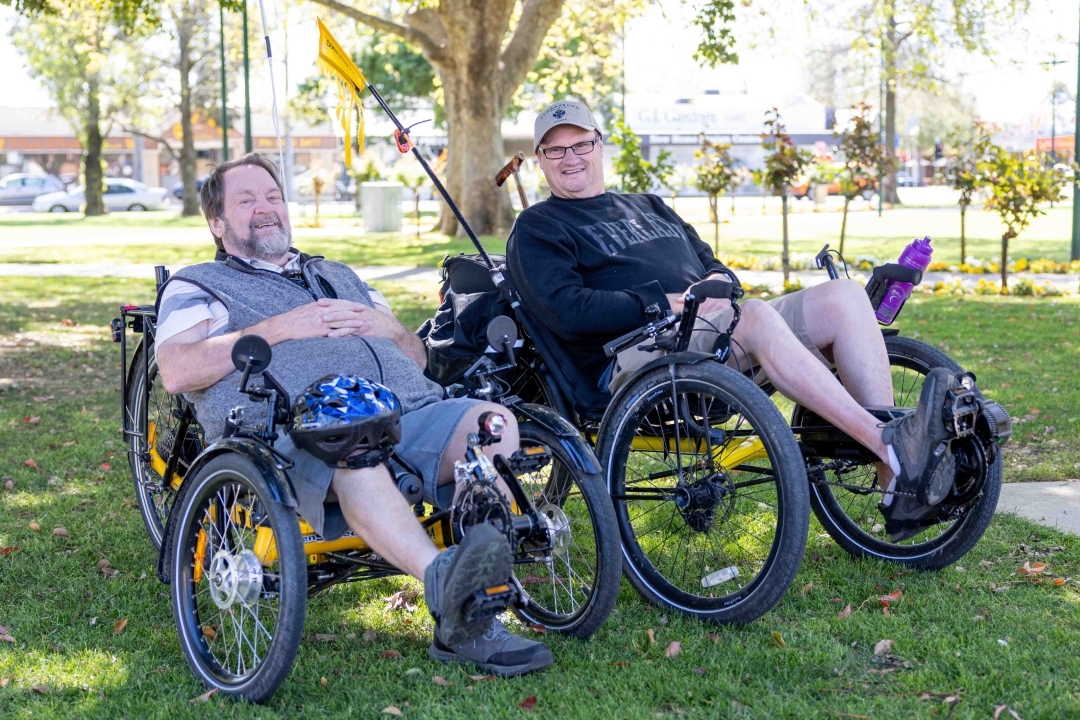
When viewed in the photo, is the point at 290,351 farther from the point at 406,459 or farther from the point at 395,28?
the point at 395,28

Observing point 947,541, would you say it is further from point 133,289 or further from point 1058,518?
point 133,289

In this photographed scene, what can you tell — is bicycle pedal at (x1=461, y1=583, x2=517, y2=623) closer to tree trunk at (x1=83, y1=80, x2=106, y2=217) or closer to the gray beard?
the gray beard

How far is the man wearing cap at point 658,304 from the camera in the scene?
352 cm

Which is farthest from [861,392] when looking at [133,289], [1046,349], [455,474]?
[133,289]

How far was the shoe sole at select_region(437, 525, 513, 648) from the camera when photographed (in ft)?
9.18

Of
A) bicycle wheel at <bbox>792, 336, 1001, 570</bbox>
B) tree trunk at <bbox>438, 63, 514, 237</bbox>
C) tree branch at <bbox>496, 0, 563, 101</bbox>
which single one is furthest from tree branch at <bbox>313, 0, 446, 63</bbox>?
bicycle wheel at <bbox>792, 336, 1001, 570</bbox>

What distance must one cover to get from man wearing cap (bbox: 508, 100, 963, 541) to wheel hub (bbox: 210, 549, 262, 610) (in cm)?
134

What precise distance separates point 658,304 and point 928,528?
1.18m

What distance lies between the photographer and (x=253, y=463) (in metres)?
3.02

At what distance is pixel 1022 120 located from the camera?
7669cm

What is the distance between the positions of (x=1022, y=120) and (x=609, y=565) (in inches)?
3199

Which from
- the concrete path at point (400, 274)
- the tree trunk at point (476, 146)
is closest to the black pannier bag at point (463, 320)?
the concrete path at point (400, 274)

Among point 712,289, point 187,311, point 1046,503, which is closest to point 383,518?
point 187,311

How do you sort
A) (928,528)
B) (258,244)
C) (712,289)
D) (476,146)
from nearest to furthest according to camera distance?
1. (712,289)
2. (258,244)
3. (928,528)
4. (476,146)
